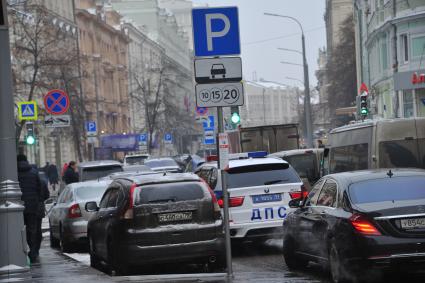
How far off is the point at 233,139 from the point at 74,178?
12047 millimetres

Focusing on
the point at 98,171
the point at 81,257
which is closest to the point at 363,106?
the point at 98,171

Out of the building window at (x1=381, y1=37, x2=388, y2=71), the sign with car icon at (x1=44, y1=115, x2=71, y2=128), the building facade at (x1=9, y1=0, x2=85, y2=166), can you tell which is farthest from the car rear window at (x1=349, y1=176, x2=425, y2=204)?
the building window at (x1=381, y1=37, x2=388, y2=71)

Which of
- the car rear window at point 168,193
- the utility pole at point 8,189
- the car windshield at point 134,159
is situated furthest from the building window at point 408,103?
the utility pole at point 8,189

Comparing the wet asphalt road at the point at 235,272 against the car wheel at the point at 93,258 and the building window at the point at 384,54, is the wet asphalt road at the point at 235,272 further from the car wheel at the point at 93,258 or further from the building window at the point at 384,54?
the building window at the point at 384,54

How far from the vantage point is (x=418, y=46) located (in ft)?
164

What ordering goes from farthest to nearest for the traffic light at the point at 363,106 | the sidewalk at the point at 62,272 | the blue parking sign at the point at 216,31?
the traffic light at the point at 363,106, the sidewalk at the point at 62,272, the blue parking sign at the point at 216,31

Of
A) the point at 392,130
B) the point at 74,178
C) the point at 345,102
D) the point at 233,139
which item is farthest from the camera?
the point at 345,102

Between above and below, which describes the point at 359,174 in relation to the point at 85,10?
below

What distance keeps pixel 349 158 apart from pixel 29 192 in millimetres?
7617

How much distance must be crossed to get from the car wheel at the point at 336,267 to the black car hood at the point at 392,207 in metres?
0.63

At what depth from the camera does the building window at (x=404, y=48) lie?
51594 mm

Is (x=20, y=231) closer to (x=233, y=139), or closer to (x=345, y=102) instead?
(x=233, y=139)

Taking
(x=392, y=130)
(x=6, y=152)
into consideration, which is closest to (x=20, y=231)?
(x=6, y=152)

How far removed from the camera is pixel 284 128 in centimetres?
3997
